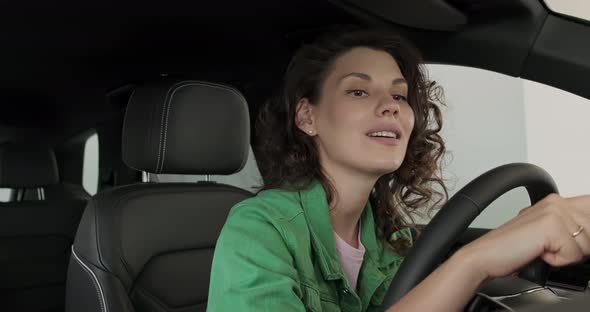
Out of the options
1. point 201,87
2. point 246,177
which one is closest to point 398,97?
point 201,87

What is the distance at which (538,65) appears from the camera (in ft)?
5.18

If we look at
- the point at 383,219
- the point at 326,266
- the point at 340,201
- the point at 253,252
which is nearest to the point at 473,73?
the point at 383,219

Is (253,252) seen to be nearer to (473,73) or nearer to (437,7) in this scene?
(437,7)

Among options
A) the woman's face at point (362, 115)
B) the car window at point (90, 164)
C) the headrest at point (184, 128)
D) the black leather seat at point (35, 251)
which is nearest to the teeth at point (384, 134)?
the woman's face at point (362, 115)

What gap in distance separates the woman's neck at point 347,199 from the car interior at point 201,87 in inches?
14.9

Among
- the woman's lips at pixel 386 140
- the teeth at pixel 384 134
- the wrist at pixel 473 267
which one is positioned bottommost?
the wrist at pixel 473 267

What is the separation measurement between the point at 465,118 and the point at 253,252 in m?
1.91

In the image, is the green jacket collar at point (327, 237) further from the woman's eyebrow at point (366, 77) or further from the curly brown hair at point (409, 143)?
the woman's eyebrow at point (366, 77)

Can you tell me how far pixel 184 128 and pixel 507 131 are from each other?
4.79 ft

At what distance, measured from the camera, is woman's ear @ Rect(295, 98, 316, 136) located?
153 centimetres

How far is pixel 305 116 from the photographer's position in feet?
5.10

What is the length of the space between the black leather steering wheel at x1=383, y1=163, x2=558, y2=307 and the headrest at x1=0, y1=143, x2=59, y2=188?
10.3ft

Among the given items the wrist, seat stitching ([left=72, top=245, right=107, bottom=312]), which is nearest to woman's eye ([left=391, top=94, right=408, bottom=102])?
the wrist

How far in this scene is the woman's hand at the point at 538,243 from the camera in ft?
2.58
